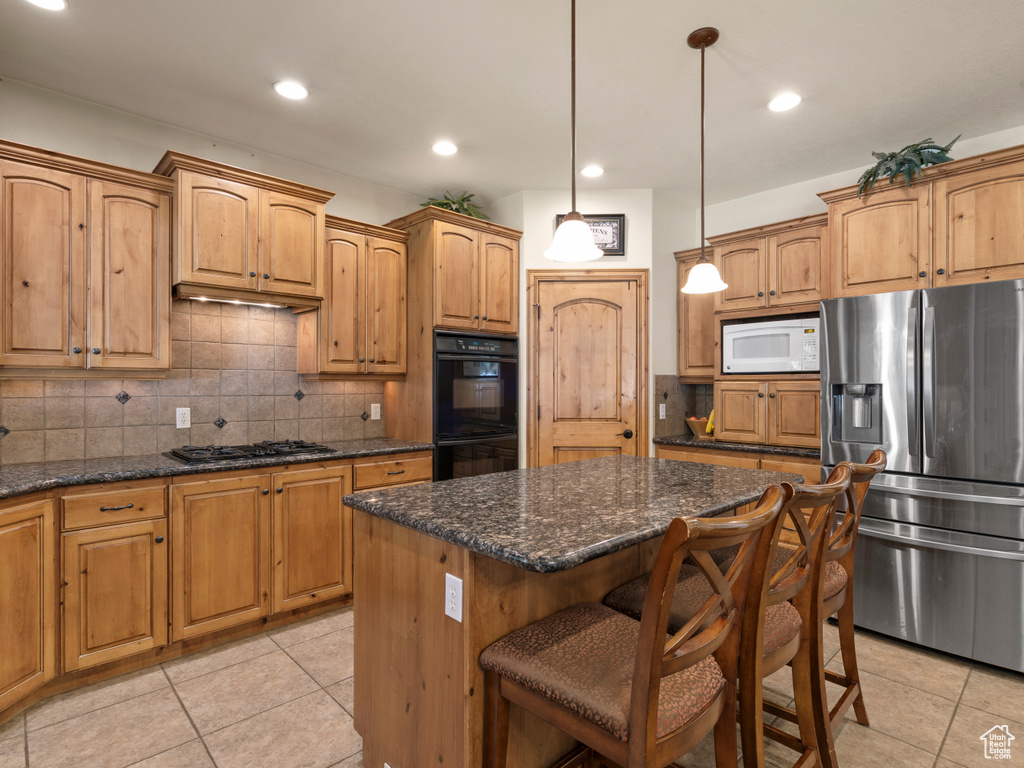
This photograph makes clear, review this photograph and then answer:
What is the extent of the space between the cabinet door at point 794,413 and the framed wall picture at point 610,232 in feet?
4.85

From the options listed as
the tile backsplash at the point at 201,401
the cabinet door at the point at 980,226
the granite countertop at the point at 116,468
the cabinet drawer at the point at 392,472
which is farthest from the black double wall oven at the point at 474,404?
the cabinet door at the point at 980,226

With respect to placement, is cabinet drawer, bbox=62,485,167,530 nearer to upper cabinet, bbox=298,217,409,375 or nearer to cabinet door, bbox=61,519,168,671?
cabinet door, bbox=61,519,168,671

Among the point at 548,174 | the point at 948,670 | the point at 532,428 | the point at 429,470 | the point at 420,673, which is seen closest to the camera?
the point at 420,673

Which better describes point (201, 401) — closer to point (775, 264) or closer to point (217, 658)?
point (217, 658)

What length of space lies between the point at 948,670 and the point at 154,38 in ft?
14.8

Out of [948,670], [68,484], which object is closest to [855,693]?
[948,670]

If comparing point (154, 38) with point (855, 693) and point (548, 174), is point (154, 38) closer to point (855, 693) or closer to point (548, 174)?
point (548, 174)

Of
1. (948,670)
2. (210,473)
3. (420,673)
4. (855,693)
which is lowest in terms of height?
(948,670)

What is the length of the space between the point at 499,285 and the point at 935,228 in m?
2.60

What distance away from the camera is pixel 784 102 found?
285cm

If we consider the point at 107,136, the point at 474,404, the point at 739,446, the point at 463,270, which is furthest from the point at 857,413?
the point at 107,136

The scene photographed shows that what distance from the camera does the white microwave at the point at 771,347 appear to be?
11.5 feet

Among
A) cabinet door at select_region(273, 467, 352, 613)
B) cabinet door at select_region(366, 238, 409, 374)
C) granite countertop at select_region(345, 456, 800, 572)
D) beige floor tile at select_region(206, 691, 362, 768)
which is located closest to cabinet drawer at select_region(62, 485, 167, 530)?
cabinet door at select_region(273, 467, 352, 613)

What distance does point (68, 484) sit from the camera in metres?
2.27
